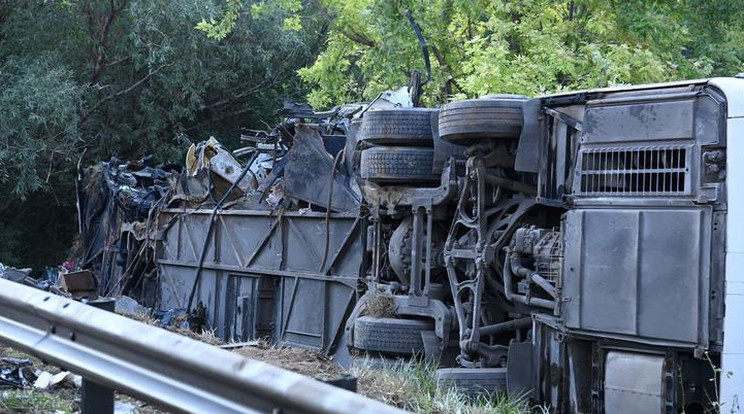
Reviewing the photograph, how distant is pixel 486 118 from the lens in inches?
349

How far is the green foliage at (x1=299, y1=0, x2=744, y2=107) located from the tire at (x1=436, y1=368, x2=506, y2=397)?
9182 millimetres

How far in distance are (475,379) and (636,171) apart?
2088 mm

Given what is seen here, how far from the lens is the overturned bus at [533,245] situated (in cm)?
711

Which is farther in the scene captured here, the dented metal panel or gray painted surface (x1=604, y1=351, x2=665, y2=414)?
the dented metal panel

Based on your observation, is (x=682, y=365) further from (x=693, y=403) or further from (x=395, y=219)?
(x=395, y=219)

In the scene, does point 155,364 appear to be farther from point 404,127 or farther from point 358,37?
point 358,37

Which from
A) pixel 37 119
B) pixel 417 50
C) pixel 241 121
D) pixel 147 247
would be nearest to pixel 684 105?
pixel 147 247

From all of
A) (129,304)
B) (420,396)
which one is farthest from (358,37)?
(420,396)

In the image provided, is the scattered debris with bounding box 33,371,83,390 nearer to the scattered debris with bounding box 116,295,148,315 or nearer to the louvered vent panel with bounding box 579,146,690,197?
the louvered vent panel with bounding box 579,146,690,197

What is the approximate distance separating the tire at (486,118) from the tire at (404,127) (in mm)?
819

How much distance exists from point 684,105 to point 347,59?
17638 millimetres

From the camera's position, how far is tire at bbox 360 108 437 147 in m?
9.93

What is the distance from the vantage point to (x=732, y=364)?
6891 millimetres

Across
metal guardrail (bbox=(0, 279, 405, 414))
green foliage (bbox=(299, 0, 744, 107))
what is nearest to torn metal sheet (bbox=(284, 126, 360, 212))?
green foliage (bbox=(299, 0, 744, 107))
